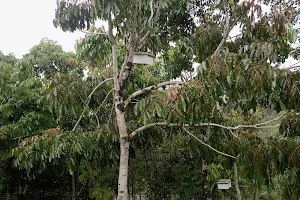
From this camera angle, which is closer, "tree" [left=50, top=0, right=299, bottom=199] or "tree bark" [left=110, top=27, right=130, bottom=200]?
"tree" [left=50, top=0, right=299, bottom=199]

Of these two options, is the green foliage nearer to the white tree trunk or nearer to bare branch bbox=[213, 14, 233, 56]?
bare branch bbox=[213, 14, 233, 56]

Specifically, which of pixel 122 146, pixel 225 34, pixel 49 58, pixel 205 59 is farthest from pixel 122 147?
pixel 49 58

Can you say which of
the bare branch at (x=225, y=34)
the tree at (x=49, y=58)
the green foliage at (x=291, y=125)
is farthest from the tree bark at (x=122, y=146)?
the tree at (x=49, y=58)

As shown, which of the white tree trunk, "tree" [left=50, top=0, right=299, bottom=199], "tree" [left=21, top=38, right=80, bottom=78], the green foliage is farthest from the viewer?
"tree" [left=21, top=38, right=80, bottom=78]

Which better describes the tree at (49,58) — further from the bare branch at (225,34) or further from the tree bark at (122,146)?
the bare branch at (225,34)

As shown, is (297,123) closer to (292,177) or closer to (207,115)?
(292,177)

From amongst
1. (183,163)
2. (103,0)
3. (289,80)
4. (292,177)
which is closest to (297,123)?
(292,177)

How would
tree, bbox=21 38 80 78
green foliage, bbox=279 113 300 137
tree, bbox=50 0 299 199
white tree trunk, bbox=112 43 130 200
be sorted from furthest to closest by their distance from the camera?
1. tree, bbox=21 38 80 78
2. white tree trunk, bbox=112 43 130 200
3. green foliage, bbox=279 113 300 137
4. tree, bbox=50 0 299 199

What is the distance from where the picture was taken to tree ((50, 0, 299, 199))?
312cm

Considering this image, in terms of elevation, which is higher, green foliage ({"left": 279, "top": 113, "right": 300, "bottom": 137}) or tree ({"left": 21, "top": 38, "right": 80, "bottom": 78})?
tree ({"left": 21, "top": 38, "right": 80, "bottom": 78})

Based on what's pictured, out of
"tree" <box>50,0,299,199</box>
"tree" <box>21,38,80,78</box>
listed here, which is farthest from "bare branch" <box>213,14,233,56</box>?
"tree" <box>21,38,80,78</box>

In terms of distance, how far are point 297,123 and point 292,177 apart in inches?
26.8

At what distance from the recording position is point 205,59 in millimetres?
3754

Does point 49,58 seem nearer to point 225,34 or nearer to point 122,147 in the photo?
point 122,147
